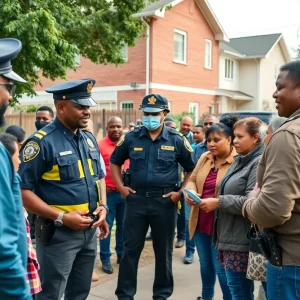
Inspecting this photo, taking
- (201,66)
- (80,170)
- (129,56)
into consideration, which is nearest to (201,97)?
(201,66)

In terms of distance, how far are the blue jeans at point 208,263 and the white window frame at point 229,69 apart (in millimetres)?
23459

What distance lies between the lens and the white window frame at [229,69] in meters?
26.5

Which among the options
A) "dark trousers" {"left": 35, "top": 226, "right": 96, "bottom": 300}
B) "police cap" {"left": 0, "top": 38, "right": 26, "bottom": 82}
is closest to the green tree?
"dark trousers" {"left": 35, "top": 226, "right": 96, "bottom": 300}

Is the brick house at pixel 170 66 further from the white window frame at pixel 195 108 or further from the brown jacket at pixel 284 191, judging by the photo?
the brown jacket at pixel 284 191

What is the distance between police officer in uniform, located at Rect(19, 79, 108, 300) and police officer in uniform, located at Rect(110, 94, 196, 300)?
93 cm

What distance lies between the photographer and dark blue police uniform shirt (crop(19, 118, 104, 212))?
3.01 m

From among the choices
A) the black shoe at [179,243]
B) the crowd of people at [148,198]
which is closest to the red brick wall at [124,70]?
the black shoe at [179,243]

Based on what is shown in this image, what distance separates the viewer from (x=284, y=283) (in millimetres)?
2346

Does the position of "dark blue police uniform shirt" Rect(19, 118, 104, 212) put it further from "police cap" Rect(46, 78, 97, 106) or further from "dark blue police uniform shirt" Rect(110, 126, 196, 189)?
"dark blue police uniform shirt" Rect(110, 126, 196, 189)

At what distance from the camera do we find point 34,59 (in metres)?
8.95

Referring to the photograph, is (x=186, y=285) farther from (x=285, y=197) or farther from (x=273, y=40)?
(x=273, y=40)

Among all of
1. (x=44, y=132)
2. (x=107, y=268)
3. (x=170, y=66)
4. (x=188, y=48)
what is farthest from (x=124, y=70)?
(x=44, y=132)

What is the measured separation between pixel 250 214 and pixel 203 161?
1.63m

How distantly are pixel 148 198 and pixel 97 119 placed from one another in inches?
411
